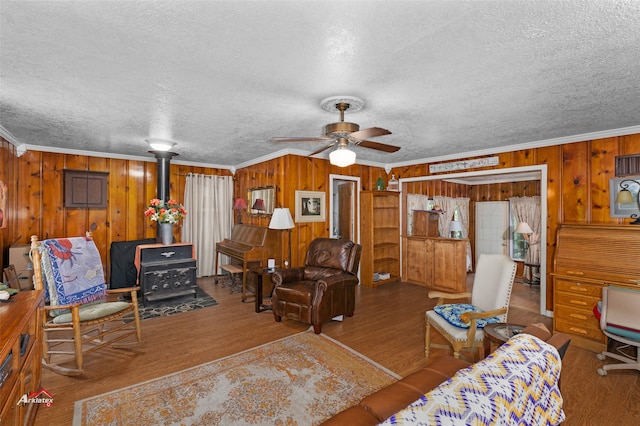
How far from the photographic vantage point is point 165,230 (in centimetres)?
493

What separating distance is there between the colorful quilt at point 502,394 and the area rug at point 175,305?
416 cm

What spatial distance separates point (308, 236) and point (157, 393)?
10.8 feet

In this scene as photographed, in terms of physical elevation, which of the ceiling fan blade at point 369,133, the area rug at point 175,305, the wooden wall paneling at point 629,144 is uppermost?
the wooden wall paneling at point 629,144

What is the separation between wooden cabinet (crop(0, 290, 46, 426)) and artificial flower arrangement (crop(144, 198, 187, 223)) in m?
2.55

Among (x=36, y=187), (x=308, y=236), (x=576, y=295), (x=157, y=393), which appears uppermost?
(x=36, y=187)

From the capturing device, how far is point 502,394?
3.31ft

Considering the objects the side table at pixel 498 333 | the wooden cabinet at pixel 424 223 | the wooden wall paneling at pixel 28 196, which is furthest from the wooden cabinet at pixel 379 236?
the wooden wall paneling at pixel 28 196

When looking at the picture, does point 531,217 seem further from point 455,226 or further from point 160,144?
point 160,144

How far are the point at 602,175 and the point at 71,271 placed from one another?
6338 mm

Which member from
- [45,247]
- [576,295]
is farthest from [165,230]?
[576,295]

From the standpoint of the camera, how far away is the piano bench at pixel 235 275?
5309 millimetres

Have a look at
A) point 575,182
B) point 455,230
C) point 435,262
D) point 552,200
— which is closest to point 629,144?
point 575,182

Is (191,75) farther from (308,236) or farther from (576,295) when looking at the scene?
(576,295)

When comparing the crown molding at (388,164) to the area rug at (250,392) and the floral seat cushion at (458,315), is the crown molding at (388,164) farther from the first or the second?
the area rug at (250,392)
